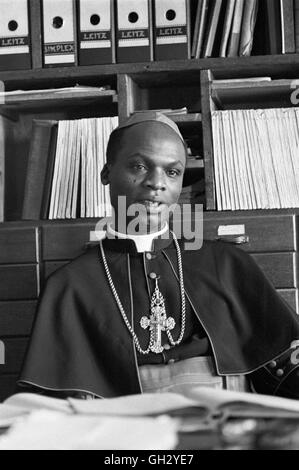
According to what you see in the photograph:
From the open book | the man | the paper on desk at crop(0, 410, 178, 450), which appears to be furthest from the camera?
the man

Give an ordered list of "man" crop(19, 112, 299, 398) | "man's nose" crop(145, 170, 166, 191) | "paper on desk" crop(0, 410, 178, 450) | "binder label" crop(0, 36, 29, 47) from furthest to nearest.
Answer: "binder label" crop(0, 36, 29, 47)
"man's nose" crop(145, 170, 166, 191)
"man" crop(19, 112, 299, 398)
"paper on desk" crop(0, 410, 178, 450)

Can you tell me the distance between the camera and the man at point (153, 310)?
203cm

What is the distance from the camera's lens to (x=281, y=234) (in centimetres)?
268

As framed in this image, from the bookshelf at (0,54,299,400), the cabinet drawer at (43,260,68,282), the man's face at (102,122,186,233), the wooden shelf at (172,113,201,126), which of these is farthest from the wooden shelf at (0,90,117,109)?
the man's face at (102,122,186,233)

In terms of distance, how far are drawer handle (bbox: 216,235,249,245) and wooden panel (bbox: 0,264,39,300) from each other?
0.62 meters

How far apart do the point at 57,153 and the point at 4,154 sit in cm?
27

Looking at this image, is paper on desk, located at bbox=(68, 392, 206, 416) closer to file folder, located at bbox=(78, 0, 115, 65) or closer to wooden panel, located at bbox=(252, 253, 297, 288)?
wooden panel, located at bbox=(252, 253, 297, 288)

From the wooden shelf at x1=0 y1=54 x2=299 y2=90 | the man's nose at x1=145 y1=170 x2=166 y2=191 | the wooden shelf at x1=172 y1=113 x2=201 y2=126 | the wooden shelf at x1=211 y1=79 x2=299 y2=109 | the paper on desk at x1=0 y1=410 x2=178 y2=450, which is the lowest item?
the paper on desk at x1=0 y1=410 x2=178 y2=450

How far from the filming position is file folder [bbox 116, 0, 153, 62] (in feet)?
9.22

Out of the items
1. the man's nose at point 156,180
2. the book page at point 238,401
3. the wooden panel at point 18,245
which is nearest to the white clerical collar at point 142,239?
the man's nose at point 156,180

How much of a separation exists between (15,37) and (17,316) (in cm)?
93

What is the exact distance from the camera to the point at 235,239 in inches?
104


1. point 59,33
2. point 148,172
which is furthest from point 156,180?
point 59,33

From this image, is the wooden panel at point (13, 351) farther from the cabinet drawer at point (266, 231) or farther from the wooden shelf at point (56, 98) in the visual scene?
the wooden shelf at point (56, 98)
